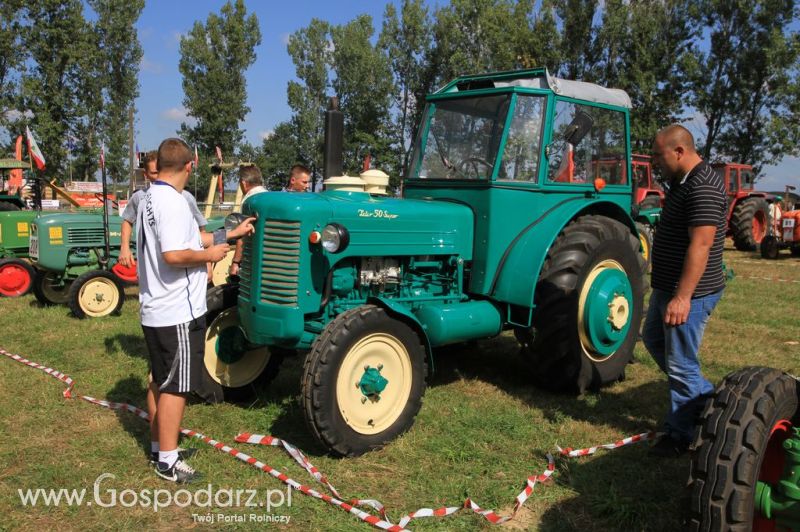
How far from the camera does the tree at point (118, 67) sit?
107 ft

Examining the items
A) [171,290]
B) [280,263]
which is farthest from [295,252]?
[171,290]

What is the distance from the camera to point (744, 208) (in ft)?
51.1

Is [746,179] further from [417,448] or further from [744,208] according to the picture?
[417,448]

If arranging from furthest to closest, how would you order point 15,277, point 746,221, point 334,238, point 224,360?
point 746,221
point 15,277
point 224,360
point 334,238

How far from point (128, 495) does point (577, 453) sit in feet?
8.07

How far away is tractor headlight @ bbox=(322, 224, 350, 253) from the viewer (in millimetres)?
3559

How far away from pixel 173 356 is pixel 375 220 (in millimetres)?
1464

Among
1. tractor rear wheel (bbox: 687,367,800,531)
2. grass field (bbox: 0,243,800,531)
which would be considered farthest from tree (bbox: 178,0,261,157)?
tractor rear wheel (bbox: 687,367,800,531)

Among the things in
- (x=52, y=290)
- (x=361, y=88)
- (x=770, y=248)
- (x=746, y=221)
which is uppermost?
(x=361, y=88)

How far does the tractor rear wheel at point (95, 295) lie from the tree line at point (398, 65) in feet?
74.6

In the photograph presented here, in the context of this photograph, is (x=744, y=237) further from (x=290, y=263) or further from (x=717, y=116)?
(x=290, y=263)

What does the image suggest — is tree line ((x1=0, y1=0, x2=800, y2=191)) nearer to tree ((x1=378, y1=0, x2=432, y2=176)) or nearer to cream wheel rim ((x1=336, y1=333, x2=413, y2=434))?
tree ((x1=378, y1=0, x2=432, y2=176))

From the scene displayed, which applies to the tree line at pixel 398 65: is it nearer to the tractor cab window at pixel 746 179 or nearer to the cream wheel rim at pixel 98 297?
the tractor cab window at pixel 746 179

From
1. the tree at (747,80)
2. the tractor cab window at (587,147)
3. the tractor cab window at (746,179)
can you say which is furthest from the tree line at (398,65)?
the tractor cab window at (587,147)
